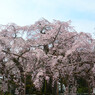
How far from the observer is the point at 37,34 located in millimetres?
13180

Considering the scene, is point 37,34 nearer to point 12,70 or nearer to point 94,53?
point 12,70

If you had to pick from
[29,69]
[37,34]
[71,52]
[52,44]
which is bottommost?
[29,69]

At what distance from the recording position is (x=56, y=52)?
12430mm

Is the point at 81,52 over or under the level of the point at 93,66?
over

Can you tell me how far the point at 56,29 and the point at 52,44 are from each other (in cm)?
107

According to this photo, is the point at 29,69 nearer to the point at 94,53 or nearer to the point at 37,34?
the point at 37,34

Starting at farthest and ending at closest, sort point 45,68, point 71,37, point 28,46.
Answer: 1. point 71,37
2. point 28,46
3. point 45,68

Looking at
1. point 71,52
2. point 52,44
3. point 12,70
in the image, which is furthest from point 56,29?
point 12,70

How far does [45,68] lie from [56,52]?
1.87 meters

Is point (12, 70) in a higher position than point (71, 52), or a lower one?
lower

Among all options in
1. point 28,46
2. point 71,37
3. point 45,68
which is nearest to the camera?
point 45,68

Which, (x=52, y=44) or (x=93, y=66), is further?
(x=52, y=44)

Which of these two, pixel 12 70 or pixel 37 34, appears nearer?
pixel 12 70

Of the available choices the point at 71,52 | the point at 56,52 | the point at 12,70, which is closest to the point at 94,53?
the point at 71,52
